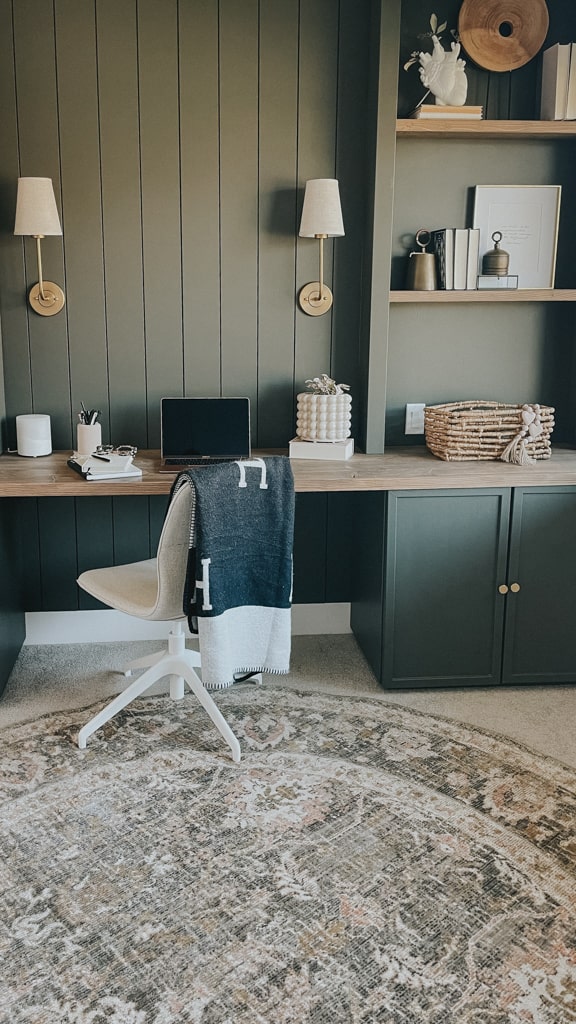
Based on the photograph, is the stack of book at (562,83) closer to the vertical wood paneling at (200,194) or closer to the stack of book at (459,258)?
the stack of book at (459,258)

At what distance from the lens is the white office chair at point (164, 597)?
8.30 feet

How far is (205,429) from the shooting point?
10.5ft

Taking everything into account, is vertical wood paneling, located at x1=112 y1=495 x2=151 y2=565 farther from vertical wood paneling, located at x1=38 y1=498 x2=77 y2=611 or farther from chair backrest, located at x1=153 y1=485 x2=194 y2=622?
chair backrest, located at x1=153 y1=485 x2=194 y2=622

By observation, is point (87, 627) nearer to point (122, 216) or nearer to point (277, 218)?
point (122, 216)

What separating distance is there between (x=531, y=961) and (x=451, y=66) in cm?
277

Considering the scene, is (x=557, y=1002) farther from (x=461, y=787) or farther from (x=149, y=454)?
(x=149, y=454)

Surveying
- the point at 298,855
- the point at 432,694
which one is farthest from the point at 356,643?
the point at 298,855

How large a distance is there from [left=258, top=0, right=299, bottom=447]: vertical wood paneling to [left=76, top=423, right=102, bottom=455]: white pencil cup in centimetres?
65

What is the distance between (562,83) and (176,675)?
2.41 metres

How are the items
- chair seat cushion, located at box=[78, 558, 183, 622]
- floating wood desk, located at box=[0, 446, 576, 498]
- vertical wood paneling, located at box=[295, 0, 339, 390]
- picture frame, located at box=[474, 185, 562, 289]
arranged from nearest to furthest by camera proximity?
chair seat cushion, located at box=[78, 558, 183, 622], floating wood desk, located at box=[0, 446, 576, 498], vertical wood paneling, located at box=[295, 0, 339, 390], picture frame, located at box=[474, 185, 562, 289]

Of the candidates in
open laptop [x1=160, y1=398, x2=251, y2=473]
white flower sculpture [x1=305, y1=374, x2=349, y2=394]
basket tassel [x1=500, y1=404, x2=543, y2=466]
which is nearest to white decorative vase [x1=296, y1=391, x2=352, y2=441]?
white flower sculpture [x1=305, y1=374, x2=349, y2=394]

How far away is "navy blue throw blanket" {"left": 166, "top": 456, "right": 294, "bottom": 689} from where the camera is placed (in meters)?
2.48

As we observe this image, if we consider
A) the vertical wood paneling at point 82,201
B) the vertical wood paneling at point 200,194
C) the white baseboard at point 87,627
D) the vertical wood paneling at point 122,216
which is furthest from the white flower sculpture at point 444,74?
the white baseboard at point 87,627

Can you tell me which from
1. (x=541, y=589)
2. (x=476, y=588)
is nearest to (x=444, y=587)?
(x=476, y=588)
